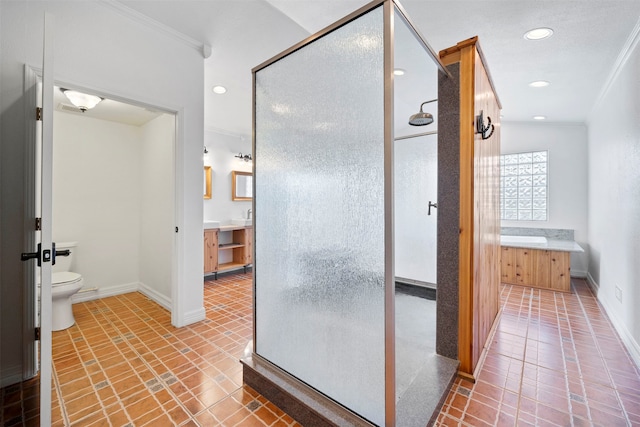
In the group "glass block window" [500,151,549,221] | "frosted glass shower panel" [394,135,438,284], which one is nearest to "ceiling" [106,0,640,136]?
"frosted glass shower panel" [394,135,438,284]

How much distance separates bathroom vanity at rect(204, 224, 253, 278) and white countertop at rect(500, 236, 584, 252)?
4082mm

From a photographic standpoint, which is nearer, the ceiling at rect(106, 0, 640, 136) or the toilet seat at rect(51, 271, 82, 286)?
the ceiling at rect(106, 0, 640, 136)

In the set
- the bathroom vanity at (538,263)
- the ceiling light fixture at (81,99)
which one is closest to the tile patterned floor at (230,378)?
the bathroom vanity at (538,263)

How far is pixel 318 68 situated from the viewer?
152 cm

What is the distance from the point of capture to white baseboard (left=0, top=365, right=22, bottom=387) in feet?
6.23

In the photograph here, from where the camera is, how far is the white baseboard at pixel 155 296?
3.36 metres

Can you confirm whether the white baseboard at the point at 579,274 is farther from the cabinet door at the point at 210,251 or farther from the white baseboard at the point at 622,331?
the cabinet door at the point at 210,251

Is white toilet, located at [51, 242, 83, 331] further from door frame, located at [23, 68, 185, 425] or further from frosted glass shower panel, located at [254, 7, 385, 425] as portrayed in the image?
frosted glass shower panel, located at [254, 7, 385, 425]

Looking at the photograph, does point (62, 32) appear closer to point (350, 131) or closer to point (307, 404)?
point (350, 131)

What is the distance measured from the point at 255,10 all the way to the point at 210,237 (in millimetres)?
3152

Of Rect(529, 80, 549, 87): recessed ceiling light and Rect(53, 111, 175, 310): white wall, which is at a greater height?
Rect(529, 80, 549, 87): recessed ceiling light

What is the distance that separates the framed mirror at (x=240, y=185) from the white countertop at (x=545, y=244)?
444cm

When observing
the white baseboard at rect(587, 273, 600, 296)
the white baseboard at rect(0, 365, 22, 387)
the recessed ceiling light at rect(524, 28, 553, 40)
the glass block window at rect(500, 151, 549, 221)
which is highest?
the recessed ceiling light at rect(524, 28, 553, 40)

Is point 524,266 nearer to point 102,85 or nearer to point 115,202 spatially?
point 102,85
